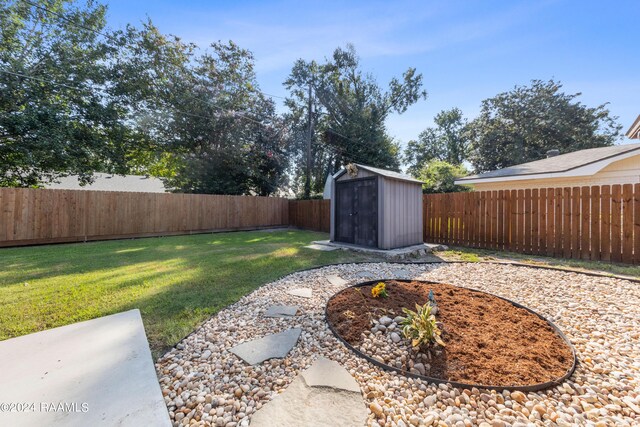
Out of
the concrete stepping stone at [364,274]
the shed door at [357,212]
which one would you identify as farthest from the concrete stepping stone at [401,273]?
the shed door at [357,212]

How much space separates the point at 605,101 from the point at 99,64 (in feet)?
102

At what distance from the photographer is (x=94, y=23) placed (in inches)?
427

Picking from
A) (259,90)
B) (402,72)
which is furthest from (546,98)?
(259,90)

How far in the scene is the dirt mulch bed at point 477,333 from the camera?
61.6 inches

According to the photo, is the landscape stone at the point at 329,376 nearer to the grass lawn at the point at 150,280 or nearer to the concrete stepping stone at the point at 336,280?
the grass lawn at the point at 150,280

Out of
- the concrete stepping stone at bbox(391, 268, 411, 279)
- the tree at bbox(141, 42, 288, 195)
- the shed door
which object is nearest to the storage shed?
the shed door

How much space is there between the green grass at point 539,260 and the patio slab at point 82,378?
529 centimetres

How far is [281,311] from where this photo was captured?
Answer: 2.53 metres

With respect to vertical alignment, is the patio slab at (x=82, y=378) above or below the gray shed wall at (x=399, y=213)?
below

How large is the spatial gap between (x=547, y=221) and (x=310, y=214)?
8303 mm

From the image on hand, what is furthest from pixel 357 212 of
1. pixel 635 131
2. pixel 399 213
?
pixel 635 131

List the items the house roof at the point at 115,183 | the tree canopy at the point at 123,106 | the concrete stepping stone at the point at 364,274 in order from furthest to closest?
Result: the house roof at the point at 115,183
the tree canopy at the point at 123,106
the concrete stepping stone at the point at 364,274

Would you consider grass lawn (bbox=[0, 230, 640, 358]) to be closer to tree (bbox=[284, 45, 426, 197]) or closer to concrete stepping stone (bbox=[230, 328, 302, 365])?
concrete stepping stone (bbox=[230, 328, 302, 365])

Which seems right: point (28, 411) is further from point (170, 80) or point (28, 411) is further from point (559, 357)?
point (170, 80)
